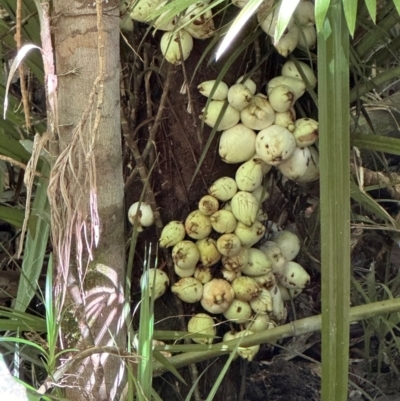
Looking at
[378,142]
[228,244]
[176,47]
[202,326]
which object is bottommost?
[202,326]

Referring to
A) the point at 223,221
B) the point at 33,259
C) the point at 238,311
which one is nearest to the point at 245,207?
the point at 223,221

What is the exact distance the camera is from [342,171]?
21.4 inches

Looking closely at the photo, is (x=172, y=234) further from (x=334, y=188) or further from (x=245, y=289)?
(x=334, y=188)

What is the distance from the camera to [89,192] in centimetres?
58

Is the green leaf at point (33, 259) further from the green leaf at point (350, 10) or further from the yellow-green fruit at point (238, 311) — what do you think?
the green leaf at point (350, 10)

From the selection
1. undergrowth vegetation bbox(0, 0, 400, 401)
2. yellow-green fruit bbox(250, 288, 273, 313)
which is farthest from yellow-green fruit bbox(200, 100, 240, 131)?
yellow-green fruit bbox(250, 288, 273, 313)

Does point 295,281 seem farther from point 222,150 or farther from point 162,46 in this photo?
point 162,46

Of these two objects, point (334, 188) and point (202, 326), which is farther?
point (202, 326)

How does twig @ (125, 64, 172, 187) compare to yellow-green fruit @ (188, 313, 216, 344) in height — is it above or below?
above

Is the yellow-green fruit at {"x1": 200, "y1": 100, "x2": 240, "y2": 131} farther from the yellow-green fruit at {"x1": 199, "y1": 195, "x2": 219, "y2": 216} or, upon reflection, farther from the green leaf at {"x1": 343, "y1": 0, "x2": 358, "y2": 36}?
the green leaf at {"x1": 343, "y1": 0, "x2": 358, "y2": 36}

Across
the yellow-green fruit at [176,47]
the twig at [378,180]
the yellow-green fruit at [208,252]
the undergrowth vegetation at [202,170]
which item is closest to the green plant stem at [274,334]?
the undergrowth vegetation at [202,170]

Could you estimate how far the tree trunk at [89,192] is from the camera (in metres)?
0.57

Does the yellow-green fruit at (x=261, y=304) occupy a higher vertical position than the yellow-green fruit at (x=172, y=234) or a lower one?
lower

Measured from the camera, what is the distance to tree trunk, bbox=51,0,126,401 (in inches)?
22.4
